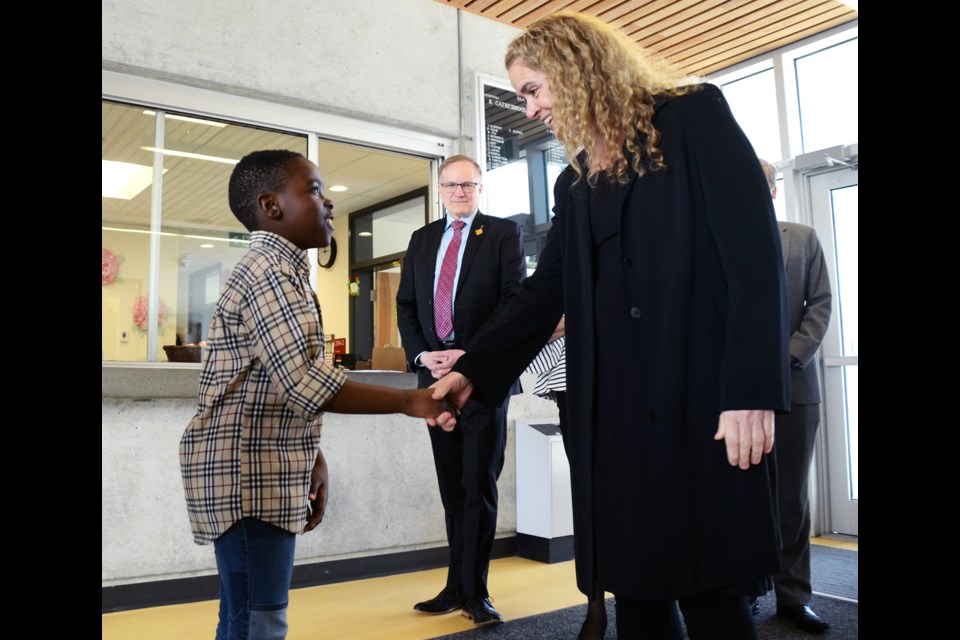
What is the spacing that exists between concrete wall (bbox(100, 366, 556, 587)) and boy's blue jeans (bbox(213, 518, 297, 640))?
8.00 feet

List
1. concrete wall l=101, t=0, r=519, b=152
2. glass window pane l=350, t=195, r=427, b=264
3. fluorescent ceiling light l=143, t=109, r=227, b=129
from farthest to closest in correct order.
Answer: glass window pane l=350, t=195, r=427, b=264 < fluorescent ceiling light l=143, t=109, r=227, b=129 < concrete wall l=101, t=0, r=519, b=152

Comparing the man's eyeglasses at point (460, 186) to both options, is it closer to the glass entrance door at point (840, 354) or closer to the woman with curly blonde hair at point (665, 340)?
the woman with curly blonde hair at point (665, 340)

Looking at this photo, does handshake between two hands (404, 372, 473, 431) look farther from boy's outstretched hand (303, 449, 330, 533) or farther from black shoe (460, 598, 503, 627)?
black shoe (460, 598, 503, 627)

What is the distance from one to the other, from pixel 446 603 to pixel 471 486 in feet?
1.95

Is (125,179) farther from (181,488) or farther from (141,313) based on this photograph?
(181,488)

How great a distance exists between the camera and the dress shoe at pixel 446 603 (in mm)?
3500

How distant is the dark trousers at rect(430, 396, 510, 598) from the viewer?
10.8 ft

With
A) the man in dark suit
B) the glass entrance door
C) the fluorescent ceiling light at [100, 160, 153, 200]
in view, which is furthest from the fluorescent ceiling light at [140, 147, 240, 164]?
the glass entrance door

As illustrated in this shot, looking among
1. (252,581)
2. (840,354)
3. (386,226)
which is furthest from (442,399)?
(386,226)

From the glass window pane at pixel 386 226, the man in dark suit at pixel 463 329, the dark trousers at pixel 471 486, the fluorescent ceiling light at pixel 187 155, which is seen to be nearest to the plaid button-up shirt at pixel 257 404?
the man in dark suit at pixel 463 329

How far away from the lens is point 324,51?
4570 mm

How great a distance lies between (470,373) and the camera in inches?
73.2
